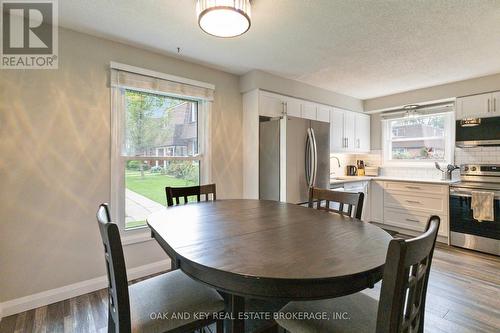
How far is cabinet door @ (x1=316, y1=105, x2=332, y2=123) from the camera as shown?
3.93 metres

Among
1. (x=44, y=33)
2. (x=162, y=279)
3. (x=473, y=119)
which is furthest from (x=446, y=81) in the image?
(x=44, y=33)

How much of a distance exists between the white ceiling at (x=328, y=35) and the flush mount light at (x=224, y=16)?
29cm

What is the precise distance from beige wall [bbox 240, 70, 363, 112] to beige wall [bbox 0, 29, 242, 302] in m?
1.26

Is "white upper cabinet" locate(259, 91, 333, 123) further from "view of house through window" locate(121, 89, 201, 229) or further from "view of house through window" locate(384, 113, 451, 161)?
"view of house through window" locate(384, 113, 451, 161)

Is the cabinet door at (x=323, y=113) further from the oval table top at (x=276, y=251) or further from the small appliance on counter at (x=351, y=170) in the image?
the oval table top at (x=276, y=251)

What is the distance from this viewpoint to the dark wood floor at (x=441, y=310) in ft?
5.88

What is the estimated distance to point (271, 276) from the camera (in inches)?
32.5

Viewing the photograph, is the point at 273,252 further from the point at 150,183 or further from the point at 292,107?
the point at 292,107

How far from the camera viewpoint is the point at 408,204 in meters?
3.87

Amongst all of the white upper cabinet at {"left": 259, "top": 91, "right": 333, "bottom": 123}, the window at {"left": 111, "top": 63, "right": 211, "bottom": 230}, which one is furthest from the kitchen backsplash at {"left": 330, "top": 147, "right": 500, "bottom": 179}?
the window at {"left": 111, "top": 63, "right": 211, "bottom": 230}

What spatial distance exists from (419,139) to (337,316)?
4.36m

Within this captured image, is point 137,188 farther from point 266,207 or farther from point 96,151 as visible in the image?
point 266,207

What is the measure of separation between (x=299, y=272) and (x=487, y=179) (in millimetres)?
3952

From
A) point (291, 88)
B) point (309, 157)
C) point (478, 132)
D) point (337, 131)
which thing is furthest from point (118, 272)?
point (478, 132)
